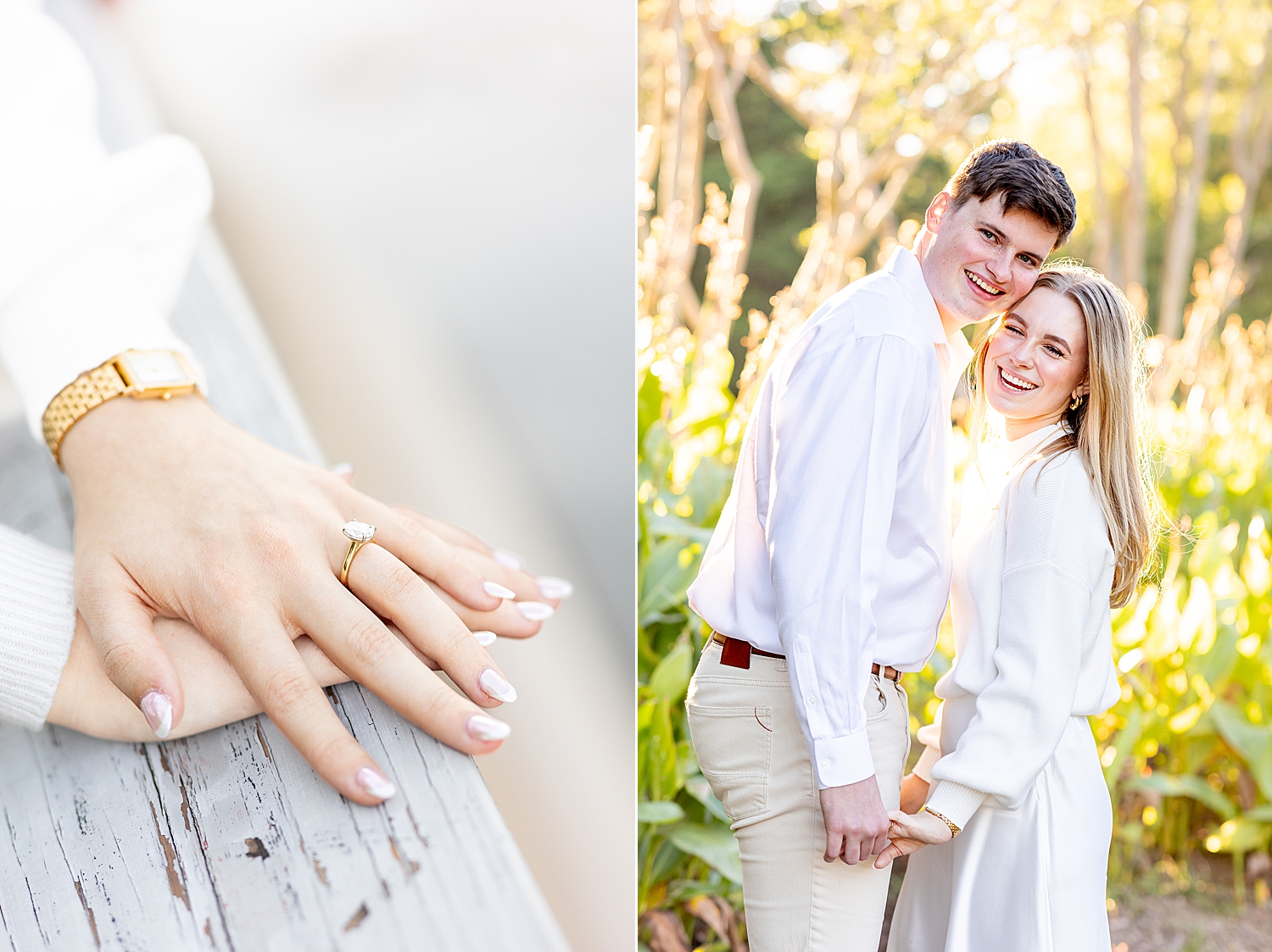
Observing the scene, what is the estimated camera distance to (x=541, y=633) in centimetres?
117

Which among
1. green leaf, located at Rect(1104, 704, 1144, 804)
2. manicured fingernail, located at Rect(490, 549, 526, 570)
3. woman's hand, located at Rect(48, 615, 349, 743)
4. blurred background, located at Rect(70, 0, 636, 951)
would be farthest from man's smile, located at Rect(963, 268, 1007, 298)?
green leaf, located at Rect(1104, 704, 1144, 804)

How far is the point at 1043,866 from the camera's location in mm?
1139

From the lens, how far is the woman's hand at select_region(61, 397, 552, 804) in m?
0.86

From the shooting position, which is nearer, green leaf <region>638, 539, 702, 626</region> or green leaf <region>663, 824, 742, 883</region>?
green leaf <region>663, 824, 742, 883</region>

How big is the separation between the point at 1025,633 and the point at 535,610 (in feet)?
1.94

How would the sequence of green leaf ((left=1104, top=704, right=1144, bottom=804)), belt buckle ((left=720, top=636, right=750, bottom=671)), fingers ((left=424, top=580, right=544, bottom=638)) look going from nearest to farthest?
fingers ((left=424, top=580, right=544, bottom=638)), belt buckle ((left=720, top=636, right=750, bottom=671)), green leaf ((left=1104, top=704, right=1144, bottom=804))

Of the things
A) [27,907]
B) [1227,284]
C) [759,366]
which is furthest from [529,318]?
[1227,284]

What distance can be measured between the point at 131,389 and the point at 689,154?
11.7ft

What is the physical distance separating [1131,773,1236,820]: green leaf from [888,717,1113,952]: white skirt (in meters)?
1.06

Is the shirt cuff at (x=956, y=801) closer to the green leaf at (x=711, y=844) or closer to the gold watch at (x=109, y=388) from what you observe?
the green leaf at (x=711, y=844)

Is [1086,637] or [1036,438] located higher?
[1036,438]

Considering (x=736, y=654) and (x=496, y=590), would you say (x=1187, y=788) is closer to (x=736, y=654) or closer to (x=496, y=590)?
(x=736, y=654)

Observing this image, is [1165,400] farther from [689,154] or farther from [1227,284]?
[689,154]

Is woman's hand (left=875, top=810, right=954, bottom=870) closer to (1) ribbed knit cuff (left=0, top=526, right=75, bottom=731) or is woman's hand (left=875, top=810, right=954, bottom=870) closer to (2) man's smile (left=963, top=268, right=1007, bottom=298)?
(2) man's smile (left=963, top=268, right=1007, bottom=298)
